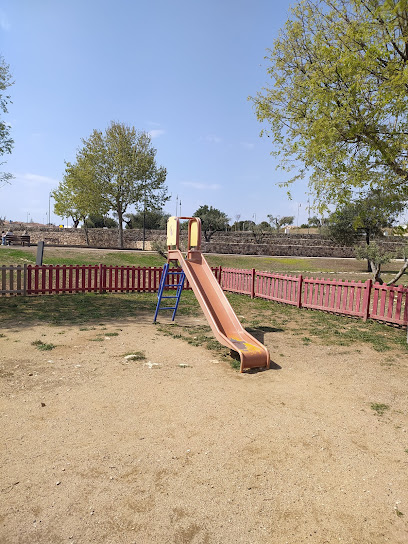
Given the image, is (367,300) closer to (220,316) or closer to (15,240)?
(220,316)

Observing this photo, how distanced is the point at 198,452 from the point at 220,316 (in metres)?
4.35

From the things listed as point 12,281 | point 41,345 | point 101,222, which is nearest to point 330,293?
point 41,345

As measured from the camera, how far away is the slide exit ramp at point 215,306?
21.0 ft

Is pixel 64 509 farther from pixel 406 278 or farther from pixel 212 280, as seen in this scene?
pixel 406 278

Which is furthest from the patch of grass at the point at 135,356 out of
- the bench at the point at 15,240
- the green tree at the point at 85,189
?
the green tree at the point at 85,189

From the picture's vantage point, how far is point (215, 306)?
8.16 meters

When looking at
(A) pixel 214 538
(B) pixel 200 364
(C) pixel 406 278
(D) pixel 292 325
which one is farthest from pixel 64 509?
(C) pixel 406 278

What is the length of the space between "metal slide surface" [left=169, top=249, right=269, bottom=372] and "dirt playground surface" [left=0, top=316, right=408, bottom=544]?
1.21ft

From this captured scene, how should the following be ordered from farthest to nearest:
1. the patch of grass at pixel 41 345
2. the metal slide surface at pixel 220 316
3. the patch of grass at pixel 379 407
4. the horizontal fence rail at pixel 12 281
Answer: the horizontal fence rail at pixel 12 281 < the patch of grass at pixel 41 345 < the metal slide surface at pixel 220 316 < the patch of grass at pixel 379 407

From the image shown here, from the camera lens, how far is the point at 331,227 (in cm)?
4103

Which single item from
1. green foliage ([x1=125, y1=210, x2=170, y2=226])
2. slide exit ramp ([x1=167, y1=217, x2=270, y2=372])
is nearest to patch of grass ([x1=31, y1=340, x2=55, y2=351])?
slide exit ramp ([x1=167, y1=217, x2=270, y2=372])

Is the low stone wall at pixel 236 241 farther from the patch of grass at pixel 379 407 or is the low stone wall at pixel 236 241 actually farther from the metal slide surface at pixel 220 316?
the patch of grass at pixel 379 407

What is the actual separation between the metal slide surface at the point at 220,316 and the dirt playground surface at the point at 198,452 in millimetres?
369

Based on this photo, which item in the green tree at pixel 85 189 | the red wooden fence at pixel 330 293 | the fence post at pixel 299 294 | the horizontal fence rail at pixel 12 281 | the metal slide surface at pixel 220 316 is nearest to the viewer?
the metal slide surface at pixel 220 316
